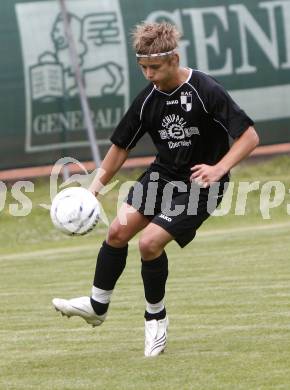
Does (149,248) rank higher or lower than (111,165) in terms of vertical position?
lower

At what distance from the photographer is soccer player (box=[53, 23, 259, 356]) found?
6984 millimetres

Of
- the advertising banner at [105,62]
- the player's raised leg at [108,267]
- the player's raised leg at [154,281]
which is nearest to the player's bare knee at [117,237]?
the player's raised leg at [108,267]

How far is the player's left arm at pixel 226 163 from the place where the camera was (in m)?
6.76

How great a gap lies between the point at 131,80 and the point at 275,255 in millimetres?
5936

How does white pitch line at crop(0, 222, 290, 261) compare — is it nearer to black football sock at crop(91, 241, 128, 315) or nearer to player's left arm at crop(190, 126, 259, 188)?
black football sock at crop(91, 241, 128, 315)

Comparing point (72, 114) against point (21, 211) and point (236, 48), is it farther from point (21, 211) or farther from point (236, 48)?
point (236, 48)

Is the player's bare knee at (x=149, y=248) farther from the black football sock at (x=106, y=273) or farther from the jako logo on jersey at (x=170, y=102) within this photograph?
the jako logo on jersey at (x=170, y=102)

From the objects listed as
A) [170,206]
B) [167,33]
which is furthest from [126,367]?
[167,33]

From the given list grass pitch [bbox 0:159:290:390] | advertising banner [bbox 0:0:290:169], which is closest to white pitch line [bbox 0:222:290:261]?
grass pitch [bbox 0:159:290:390]

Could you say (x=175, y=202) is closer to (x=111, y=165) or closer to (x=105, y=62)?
(x=111, y=165)

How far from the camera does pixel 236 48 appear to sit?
17906 millimetres

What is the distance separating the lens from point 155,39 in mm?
6973

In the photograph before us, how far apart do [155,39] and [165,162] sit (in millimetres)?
735

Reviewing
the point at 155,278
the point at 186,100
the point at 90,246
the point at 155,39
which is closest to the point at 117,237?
the point at 155,278
